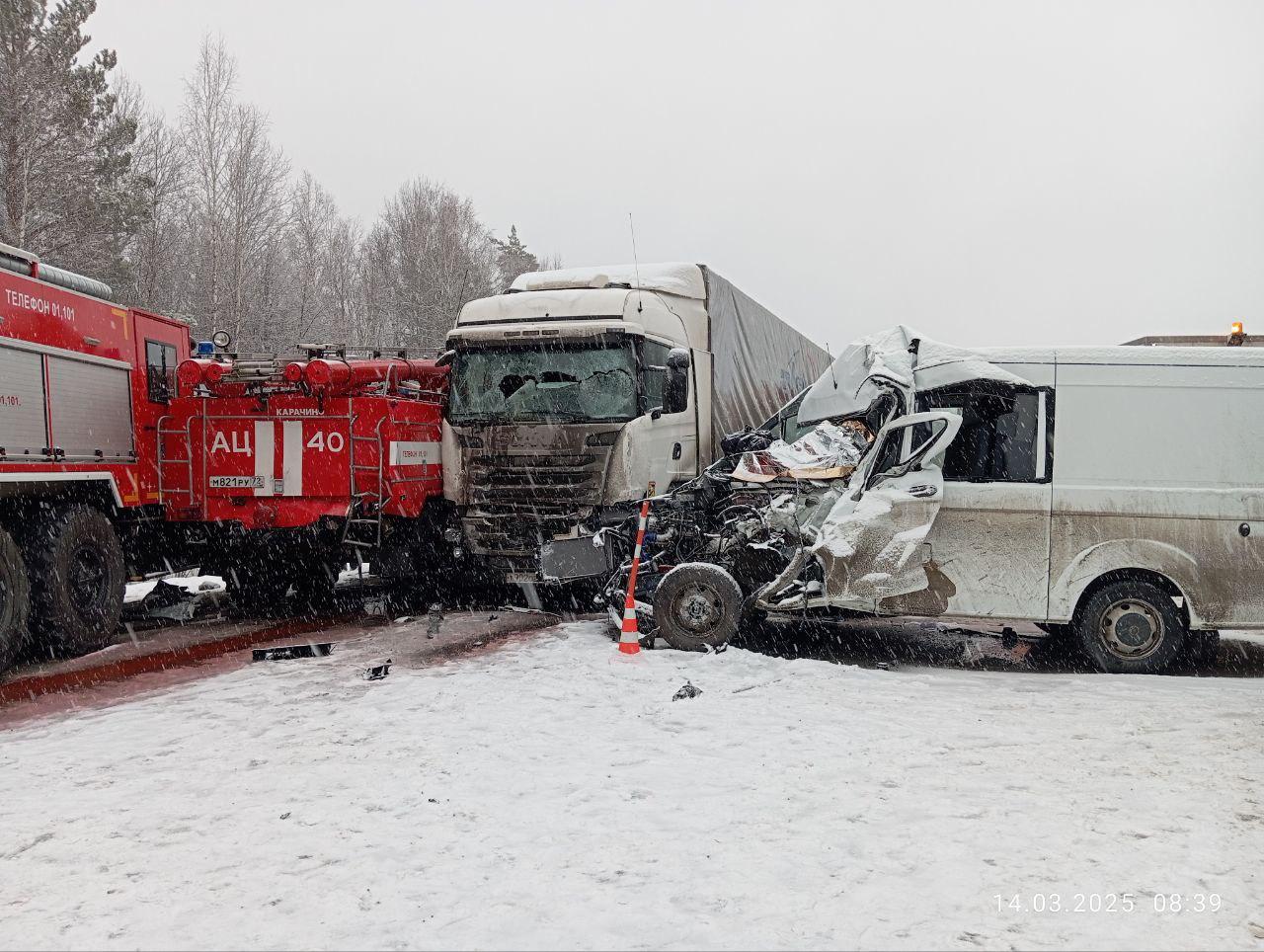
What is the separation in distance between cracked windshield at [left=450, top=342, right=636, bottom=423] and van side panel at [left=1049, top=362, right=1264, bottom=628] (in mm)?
4190

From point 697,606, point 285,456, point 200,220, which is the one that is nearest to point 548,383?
point 285,456

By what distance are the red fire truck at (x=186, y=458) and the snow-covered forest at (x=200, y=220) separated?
20.1m

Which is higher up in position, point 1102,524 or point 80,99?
point 80,99

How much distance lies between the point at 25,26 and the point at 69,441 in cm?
2475

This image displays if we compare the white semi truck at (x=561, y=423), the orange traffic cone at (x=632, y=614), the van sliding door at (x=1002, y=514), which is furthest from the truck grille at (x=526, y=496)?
the van sliding door at (x=1002, y=514)

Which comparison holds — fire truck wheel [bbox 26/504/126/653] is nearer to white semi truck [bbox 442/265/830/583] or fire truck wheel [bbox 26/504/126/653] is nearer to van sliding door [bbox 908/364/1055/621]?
white semi truck [bbox 442/265/830/583]

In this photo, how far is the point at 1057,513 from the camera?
712 cm

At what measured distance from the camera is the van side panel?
6.93 metres

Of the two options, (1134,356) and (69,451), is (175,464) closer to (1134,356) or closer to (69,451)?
(69,451)

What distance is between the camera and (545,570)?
29.3 feet

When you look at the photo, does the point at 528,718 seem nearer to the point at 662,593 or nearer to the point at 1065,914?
the point at 662,593

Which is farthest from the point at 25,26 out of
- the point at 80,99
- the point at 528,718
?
the point at 528,718

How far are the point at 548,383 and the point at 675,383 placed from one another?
1.39m

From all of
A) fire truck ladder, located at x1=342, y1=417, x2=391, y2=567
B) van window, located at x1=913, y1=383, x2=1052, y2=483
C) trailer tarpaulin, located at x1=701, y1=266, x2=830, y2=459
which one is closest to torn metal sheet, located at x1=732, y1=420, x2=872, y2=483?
van window, located at x1=913, y1=383, x2=1052, y2=483
